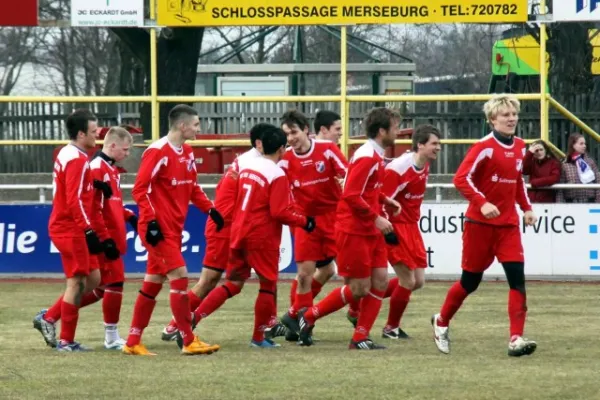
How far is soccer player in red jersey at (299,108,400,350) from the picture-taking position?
12.3m

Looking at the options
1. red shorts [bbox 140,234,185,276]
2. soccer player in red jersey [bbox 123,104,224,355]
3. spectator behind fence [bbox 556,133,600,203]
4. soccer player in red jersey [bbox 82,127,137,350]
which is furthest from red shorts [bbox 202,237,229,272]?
spectator behind fence [bbox 556,133,600,203]

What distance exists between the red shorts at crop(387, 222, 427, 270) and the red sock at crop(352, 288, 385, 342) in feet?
3.35

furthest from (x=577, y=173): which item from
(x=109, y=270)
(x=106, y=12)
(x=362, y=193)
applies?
(x=109, y=270)

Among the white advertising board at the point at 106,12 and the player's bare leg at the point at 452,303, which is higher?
the white advertising board at the point at 106,12

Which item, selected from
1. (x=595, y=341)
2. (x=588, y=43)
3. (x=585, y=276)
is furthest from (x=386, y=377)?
(x=588, y=43)

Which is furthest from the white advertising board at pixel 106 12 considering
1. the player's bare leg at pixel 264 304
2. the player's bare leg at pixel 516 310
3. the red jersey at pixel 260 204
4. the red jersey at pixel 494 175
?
the player's bare leg at pixel 516 310

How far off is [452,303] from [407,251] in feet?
4.65

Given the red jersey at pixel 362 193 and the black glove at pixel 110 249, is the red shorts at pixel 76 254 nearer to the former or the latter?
the black glove at pixel 110 249

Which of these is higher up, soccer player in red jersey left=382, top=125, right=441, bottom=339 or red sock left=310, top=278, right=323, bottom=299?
soccer player in red jersey left=382, top=125, right=441, bottom=339

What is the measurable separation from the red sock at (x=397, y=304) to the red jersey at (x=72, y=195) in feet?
9.43

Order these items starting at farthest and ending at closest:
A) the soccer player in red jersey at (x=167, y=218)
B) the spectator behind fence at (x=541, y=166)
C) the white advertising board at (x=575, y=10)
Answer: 1. the white advertising board at (x=575, y=10)
2. the spectator behind fence at (x=541, y=166)
3. the soccer player in red jersey at (x=167, y=218)

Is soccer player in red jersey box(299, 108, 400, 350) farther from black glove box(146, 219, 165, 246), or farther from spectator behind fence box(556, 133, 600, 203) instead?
spectator behind fence box(556, 133, 600, 203)

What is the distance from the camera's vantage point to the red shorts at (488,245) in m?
12.0

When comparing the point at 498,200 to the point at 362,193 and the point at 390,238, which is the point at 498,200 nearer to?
the point at 390,238
